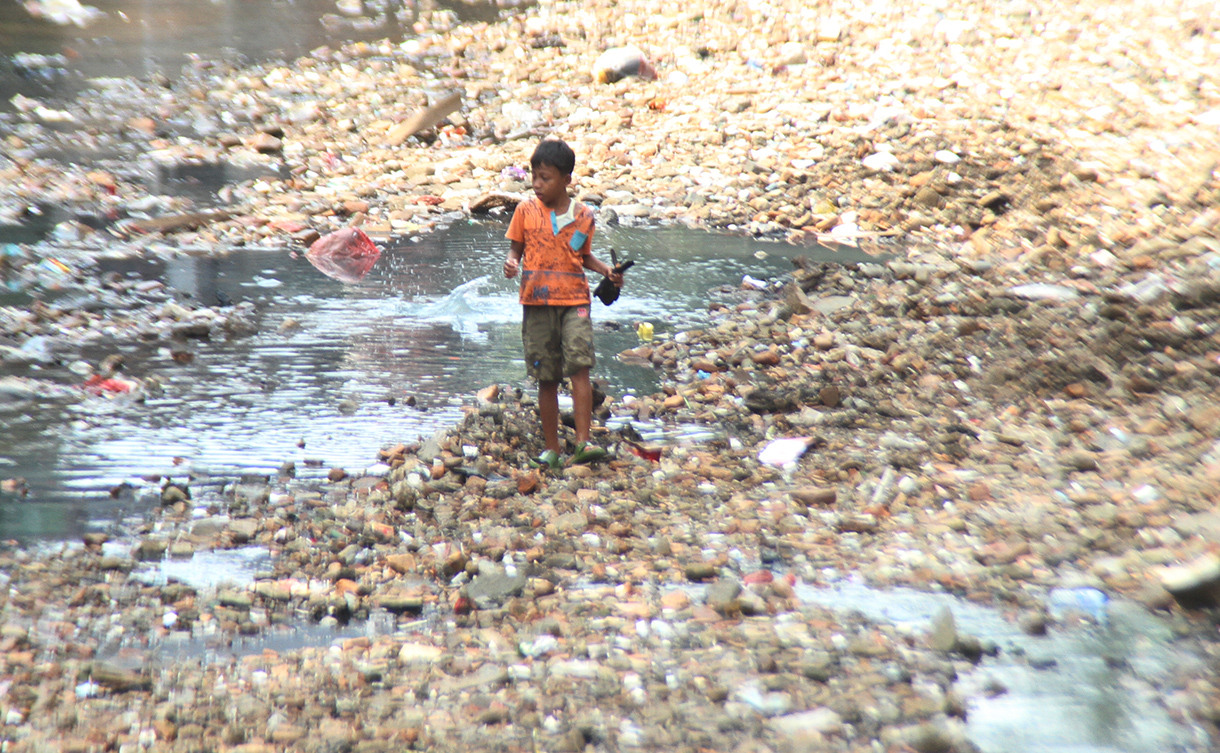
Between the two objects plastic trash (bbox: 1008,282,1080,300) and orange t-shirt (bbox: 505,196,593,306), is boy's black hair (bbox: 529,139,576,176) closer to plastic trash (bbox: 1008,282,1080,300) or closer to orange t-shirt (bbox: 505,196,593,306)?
orange t-shirt (bbox: 505,196,593,306)

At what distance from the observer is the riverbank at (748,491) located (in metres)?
2.26

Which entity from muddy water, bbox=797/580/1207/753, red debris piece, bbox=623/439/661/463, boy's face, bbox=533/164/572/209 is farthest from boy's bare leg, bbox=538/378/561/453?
muddy water, bbox=797/580/1207/753

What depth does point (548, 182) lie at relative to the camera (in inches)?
131

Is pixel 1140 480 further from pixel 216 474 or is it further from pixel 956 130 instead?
pixel 956 130

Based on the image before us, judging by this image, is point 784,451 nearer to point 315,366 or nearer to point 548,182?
point 548,182

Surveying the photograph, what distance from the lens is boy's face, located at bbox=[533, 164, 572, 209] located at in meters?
3.33

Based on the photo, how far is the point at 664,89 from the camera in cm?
939

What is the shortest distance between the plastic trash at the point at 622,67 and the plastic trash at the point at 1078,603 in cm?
790

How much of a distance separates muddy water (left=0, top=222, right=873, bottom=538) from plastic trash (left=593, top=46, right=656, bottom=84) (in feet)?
11.7

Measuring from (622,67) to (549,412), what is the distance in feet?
22.5

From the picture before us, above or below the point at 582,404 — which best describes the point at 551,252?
above

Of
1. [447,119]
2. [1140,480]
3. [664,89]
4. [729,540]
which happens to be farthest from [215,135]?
[1140,480]

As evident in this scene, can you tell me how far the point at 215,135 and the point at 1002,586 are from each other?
24.8 ft

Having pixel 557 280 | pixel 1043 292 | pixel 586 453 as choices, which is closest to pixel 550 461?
pixel 586 453
